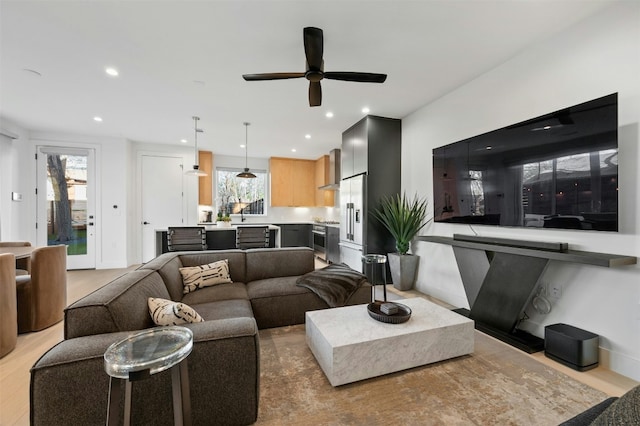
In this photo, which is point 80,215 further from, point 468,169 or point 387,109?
point 468,169

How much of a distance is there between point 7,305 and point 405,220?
4.33 m

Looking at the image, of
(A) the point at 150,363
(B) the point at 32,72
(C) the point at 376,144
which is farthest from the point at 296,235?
(A) the point at 150,363

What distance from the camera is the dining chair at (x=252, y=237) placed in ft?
13.8

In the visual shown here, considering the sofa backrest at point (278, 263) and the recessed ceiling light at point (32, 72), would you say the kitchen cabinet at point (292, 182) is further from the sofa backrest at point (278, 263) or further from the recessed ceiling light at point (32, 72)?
the recessed ceiling light at point (32, 72)

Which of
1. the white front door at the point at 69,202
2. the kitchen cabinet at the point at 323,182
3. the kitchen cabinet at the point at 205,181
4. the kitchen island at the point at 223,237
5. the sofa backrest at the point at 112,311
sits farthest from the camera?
the kitchen cabinet at the point at 323,182

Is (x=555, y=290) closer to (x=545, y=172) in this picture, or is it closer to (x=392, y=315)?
(x=545, y=172)

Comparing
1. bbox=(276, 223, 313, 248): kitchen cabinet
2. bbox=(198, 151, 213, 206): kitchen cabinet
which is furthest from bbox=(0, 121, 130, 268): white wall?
bbox=(276, 223, 313, 248): kitchen cabinet

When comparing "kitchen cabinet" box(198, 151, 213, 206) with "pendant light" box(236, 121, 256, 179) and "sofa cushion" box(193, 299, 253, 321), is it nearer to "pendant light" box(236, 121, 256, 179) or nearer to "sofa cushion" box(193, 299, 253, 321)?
"pendant light" box(236, 121, 256, 179)

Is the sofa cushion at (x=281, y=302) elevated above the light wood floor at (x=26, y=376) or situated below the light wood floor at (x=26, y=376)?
above

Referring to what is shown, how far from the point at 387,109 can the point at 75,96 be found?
14.1 feet

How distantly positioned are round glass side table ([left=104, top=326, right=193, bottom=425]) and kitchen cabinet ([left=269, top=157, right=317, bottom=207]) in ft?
19.4

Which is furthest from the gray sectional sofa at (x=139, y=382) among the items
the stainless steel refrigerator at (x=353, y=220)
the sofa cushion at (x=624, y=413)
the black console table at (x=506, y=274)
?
the stainless steel refrigerator at (x=353, y=220)

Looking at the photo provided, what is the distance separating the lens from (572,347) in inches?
79.0

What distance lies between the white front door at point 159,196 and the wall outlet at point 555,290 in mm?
6515
